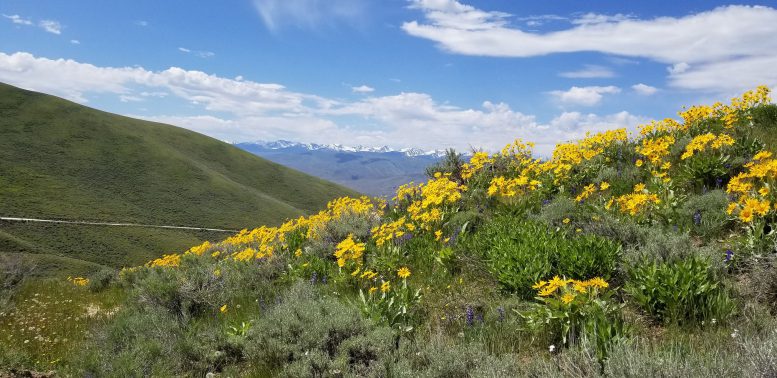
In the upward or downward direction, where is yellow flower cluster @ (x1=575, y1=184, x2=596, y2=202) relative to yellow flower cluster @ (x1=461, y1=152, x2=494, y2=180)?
downward

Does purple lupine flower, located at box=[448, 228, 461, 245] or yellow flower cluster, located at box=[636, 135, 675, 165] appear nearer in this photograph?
purple lupine flower, located at box=[448, 228, 461, 245]

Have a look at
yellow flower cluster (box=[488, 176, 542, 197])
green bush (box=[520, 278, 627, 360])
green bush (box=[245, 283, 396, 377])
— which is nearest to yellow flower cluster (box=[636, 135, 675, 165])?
yellow flower cluster (box=[488, 176, 542, 197])

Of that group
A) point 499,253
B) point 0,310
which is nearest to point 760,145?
point 499,253

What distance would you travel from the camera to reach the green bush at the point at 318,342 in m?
4.26

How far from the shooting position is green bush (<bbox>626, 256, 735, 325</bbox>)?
395 cm

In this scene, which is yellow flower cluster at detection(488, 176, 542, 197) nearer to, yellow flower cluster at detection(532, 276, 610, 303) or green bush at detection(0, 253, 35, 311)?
yellow flower cluster at detection(532, 276, 610, 303)

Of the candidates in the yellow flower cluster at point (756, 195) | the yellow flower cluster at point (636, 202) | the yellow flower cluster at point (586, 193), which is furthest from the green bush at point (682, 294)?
the yellow flower cluster at point (586, 193)

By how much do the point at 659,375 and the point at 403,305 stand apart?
2.77 metres

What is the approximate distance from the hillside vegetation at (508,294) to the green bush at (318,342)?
0.02 meters

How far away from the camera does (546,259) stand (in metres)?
4.98

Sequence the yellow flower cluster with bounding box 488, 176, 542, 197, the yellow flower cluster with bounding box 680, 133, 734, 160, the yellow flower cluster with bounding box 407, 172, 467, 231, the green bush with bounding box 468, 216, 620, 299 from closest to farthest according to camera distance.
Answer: the green bush with bounding box 468, 216, 620, 299
the yellow flower cluster with bounding box 680, 133, 734, 160
the yellow flower cluster with bounding box 407, 172, 467, 231
the yellow flower cluster with bounding box 488, 176, 542, 197

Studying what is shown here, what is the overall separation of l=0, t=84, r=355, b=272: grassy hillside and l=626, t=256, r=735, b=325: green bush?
100847mm

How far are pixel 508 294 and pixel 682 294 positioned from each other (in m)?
1.72

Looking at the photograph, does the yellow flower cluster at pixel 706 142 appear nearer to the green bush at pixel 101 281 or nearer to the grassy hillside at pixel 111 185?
the green bush at pixel 101 281
